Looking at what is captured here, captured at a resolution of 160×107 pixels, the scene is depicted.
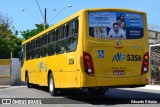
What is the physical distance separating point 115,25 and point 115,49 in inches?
33.1

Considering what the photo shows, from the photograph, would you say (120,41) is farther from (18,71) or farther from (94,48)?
(18,71)

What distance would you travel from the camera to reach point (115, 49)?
13641 millimetres

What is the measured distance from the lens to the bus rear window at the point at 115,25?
13.5 metres

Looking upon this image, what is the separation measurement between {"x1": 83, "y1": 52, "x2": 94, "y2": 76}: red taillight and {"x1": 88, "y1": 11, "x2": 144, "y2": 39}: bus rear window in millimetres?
747

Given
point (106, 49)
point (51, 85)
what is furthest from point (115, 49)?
point (51, 85)

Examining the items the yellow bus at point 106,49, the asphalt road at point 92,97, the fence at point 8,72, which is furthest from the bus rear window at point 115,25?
the fence at point 8,72

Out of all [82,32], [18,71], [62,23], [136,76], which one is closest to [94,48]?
[82,32]

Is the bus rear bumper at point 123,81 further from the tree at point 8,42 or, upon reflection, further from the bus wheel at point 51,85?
the tree at point 8,42

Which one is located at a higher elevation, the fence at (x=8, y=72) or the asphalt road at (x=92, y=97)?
the fence at (x=8, y=72)

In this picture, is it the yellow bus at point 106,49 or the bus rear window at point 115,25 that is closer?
the yellow bus at point 106,49

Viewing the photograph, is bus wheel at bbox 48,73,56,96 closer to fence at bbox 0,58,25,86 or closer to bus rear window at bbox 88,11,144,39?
bus rear window at bbox 88,11,144,39

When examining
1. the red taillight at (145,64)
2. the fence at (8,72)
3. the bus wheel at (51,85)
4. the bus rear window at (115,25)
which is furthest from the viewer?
the fence at (8,72)

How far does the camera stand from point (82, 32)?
1334 centimetres

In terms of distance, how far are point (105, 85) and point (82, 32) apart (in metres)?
1.94
